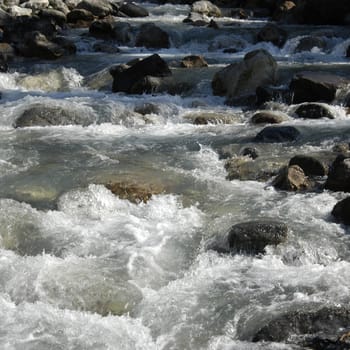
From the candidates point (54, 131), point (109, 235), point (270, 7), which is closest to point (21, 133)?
point (54, 131)

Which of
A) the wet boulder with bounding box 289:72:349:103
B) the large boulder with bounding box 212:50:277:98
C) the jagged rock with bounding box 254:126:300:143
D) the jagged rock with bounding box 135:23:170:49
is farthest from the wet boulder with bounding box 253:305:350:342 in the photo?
the jagged rock with bounding box 135:23:170:49

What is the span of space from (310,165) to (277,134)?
1.68 metres

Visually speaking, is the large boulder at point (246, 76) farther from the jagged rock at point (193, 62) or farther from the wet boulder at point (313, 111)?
the jagged rock at point (193, 62)

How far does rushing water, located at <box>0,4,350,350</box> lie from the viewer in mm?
5008

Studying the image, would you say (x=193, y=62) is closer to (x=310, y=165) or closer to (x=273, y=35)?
(x=273, y=35)

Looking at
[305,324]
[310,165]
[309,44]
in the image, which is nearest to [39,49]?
[309,44]

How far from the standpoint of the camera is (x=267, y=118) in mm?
10945

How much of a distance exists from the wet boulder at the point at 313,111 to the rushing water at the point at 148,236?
23 cm

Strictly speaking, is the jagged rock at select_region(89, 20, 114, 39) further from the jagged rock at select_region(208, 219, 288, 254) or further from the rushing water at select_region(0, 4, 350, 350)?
the jagged rock at select_region(208, 219, 288, 254)

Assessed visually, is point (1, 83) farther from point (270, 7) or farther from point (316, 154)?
point (270, 7)

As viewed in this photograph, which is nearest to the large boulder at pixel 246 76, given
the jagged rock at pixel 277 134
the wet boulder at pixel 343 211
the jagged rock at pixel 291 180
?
the jagged rock at pixel 277 134

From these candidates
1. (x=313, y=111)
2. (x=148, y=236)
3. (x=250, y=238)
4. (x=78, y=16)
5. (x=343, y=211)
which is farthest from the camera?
(x=78, y=16)

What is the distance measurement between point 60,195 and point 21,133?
3.29 m

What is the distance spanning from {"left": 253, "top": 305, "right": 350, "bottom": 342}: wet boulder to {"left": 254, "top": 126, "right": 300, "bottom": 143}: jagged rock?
16.6ft
